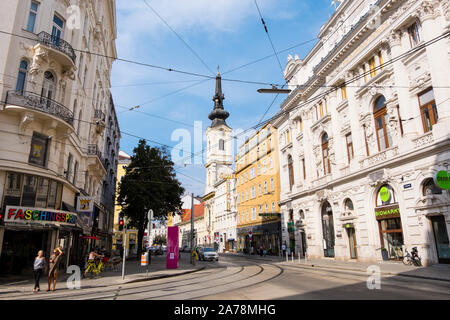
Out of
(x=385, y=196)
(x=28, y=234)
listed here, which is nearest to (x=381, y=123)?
(x=385, y=196)

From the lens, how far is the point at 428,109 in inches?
771

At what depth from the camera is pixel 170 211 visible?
3828 centimetres

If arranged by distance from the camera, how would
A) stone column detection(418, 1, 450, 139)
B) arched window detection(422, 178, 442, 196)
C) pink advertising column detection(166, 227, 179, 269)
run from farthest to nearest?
pink advertising column detection(166, 227, 179, 269) → arched window detection(422, 178, 442, 196) → stone column detection(418, 1, 450, 139)

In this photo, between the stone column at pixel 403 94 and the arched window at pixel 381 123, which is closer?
the stone column at pixel 403 94

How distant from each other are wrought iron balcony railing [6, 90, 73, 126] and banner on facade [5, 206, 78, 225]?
515 cm

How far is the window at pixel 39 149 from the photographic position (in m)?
16.6

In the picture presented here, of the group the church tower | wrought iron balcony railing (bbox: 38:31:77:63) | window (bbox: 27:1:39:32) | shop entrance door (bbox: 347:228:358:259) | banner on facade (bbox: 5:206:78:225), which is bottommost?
shop entrance door (bbox: 347:228:358:259)

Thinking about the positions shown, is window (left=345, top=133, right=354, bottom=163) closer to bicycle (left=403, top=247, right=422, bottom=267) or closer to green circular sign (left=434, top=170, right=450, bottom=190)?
bicycle (left=403, top=247, right=422, bottom=267)

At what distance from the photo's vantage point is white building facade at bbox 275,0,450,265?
18.6 metres

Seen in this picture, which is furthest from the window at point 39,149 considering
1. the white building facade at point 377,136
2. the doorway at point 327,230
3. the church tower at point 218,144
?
the church tower at point 218,144

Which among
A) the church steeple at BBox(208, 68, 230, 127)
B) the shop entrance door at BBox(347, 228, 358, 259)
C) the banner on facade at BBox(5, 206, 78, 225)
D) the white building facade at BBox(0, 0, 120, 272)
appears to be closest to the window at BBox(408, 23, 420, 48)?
the shop entrance door at BBox(347, 228, 358, 259)

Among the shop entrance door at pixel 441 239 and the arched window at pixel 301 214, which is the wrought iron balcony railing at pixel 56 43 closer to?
the shop entrance door at pixel 441 239

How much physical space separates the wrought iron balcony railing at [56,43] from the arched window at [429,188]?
909 inches
